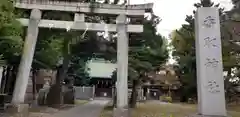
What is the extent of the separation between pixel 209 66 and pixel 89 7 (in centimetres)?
693

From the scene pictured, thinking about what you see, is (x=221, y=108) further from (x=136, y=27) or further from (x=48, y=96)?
(x=48, y=96)

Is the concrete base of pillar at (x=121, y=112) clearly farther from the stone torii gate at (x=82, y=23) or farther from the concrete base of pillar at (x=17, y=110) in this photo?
the concrete base of pillar at (x=17, y=110)

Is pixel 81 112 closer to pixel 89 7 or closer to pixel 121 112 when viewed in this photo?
pixel 121 112

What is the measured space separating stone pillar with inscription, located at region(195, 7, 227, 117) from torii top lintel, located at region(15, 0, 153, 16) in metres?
3.49

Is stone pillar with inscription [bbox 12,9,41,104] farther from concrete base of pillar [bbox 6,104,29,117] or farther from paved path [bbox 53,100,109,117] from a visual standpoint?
paved path [bbox 53,100,109,117]

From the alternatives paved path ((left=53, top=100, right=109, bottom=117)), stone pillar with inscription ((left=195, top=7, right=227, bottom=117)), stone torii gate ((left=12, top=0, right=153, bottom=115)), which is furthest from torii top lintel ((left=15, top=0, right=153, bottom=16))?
paved path ((left=53, top=100, right=109, bottom=117))

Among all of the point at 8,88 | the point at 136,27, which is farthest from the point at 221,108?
the point at 8,88

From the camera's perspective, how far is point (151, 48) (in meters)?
19.0

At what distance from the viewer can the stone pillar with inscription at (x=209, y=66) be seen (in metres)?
10.5

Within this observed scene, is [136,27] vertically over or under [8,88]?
over

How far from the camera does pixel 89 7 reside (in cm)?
1420

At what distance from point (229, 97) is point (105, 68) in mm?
25341

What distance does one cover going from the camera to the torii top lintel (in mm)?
14026

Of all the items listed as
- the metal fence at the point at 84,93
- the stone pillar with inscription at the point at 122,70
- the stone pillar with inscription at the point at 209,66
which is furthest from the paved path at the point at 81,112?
the metal fence at the point at 84,93
